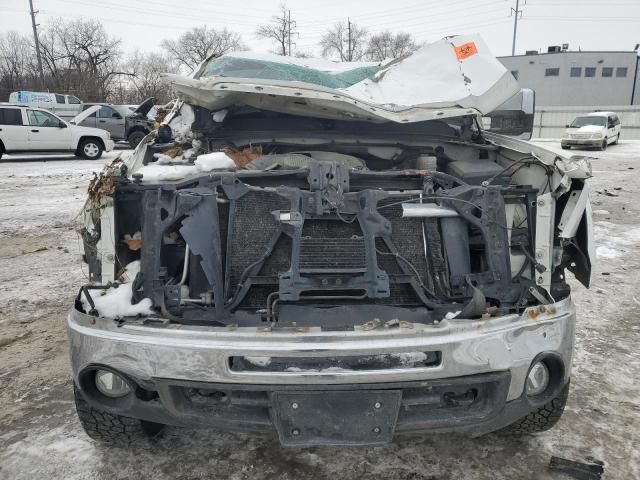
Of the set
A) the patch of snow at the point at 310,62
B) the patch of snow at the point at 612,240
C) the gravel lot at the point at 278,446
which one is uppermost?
the patch of snow at the point at 310,62

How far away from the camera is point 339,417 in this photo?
6.12 feet

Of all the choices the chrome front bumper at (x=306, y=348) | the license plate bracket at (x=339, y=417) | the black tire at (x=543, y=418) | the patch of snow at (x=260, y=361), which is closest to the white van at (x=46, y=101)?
the chrome front bumper at (x=306, y=348)

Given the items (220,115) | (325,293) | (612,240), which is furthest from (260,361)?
(612,240)

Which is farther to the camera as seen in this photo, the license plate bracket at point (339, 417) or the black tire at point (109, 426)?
the black tire at point (109, 426)

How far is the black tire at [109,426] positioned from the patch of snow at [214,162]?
1.28m

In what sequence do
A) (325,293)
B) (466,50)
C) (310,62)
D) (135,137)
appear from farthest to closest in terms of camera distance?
(135,137), (310,62), (466,50), (325,293)

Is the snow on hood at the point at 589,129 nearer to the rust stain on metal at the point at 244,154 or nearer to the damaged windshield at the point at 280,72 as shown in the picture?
the damaged windshield at the point at 280,72

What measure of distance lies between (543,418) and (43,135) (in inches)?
592

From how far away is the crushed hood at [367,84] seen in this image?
2.91m

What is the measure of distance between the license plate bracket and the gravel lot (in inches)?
16.5

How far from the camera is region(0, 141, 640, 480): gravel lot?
7.25 ft

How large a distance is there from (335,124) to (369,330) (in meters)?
1.92

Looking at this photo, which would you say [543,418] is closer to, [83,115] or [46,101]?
[83,115]

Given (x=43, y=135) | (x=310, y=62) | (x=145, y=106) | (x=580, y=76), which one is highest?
(x=580, y=76)
